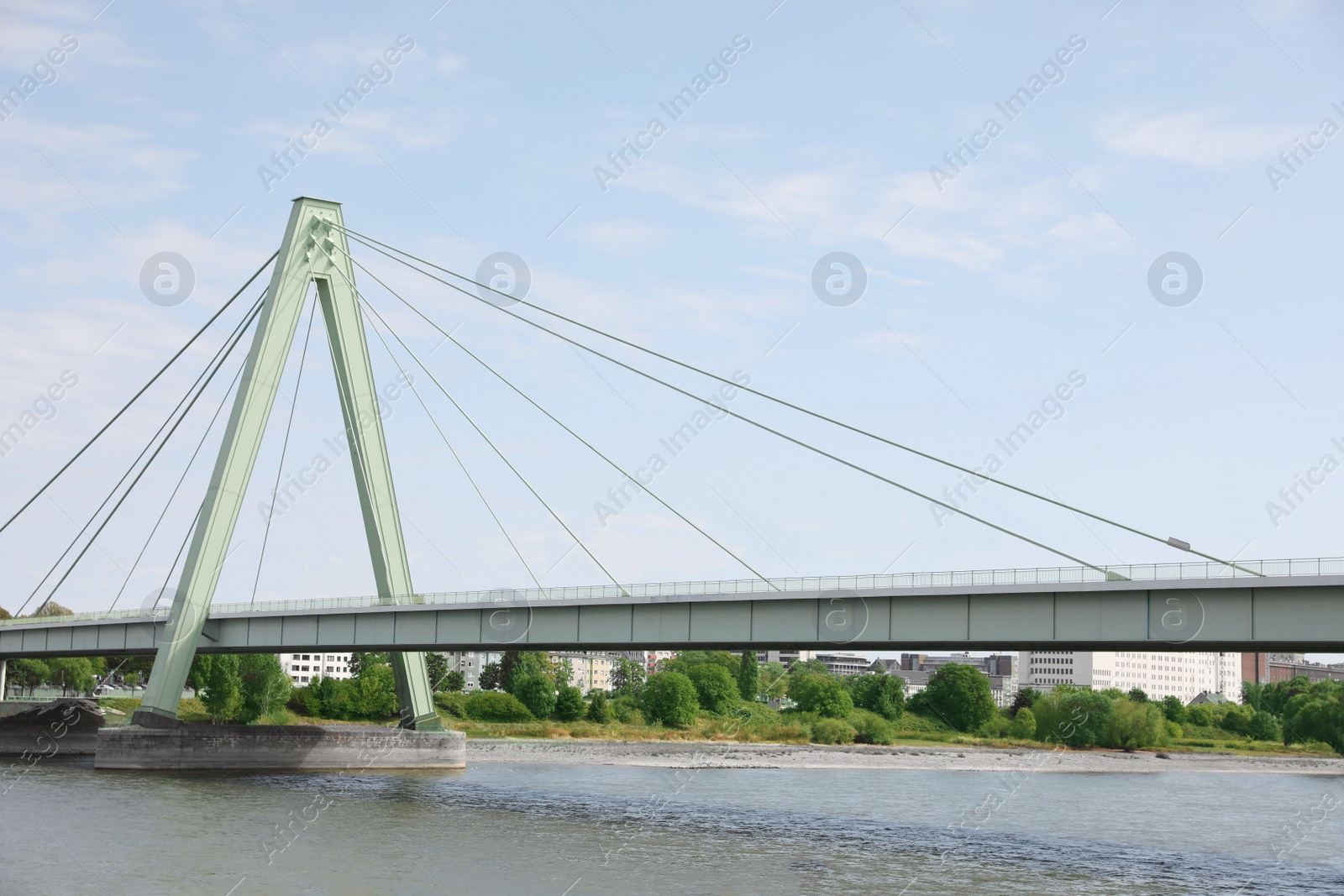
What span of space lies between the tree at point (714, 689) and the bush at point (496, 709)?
2220 centimetres

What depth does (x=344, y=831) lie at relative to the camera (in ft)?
121

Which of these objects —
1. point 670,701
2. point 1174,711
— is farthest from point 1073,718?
point 1174,711

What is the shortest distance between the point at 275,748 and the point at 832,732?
54.8m

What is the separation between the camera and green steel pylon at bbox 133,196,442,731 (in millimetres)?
54250

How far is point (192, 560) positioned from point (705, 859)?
29.5m

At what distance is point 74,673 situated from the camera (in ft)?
355

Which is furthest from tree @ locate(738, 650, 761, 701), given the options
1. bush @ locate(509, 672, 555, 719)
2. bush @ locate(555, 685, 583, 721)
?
bush @ locate(509, 672, 555, 719)

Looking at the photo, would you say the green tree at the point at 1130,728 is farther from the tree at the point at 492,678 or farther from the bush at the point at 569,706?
the tree at the point at 492,678

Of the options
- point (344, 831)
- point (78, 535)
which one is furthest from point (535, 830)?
point (78, 535)

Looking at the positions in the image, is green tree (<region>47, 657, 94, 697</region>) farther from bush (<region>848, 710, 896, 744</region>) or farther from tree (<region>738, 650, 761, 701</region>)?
tree (<region>738, 650, 761, 701</region>)

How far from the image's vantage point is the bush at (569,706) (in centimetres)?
10388

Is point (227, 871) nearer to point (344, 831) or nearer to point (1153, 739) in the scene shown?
point (344, 831)

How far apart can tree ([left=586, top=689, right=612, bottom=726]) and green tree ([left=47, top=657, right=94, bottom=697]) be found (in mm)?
39854

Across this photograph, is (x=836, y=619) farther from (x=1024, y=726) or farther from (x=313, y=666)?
(x=313, y=666)
